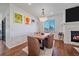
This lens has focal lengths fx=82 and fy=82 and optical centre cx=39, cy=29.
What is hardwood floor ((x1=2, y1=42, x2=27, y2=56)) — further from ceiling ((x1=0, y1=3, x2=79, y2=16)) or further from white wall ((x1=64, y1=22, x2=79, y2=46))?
white wall ((x1=64, y1=22, x2=79, y2=46))

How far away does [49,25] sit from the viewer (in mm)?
2027

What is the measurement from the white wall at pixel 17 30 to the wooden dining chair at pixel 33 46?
0.14 metres

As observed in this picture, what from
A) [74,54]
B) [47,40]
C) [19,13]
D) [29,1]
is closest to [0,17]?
[19,13]

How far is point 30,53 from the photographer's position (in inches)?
75.2

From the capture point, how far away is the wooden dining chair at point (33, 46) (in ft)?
6.27

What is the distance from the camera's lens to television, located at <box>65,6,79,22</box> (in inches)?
73.7

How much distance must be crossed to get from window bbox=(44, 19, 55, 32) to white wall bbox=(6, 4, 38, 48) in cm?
25

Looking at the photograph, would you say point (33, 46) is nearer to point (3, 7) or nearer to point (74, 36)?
point (74, 36)

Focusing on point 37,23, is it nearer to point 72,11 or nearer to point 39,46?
point 39,46

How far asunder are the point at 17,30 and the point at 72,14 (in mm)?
1345

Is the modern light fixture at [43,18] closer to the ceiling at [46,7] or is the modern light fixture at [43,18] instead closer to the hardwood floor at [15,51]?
the ceiling at [46,7]

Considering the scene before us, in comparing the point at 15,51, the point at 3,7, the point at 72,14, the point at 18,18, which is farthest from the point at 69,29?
the point at 3,7

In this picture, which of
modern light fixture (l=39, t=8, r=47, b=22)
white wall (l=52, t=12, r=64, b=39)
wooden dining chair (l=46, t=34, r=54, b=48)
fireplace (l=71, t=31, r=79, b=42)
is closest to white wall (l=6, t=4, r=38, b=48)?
modern light fixture (l=39, t=8, r=47, b=22)

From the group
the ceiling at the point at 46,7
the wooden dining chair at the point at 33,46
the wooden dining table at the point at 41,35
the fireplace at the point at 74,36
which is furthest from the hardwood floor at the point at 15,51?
the fireplace at the point at 74,36
